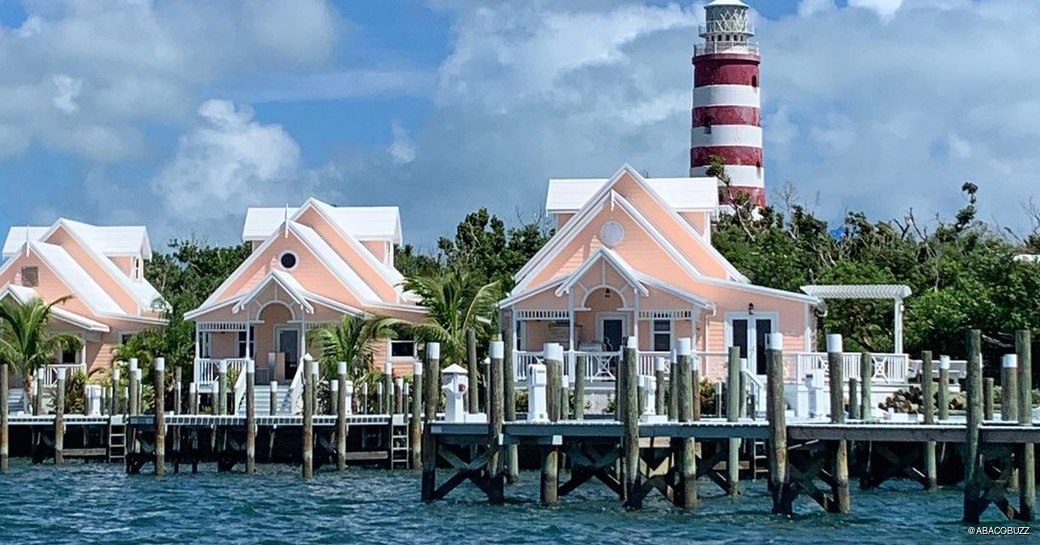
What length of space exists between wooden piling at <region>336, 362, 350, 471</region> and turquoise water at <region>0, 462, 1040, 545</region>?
1.20 meters

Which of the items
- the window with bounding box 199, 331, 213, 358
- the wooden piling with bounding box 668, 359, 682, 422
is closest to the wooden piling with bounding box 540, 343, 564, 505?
the wooden piling with bounding box 668, 359, 682, 422

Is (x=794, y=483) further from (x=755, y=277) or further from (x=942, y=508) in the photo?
(x=755, y=277)

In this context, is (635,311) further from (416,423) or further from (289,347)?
(289,347)

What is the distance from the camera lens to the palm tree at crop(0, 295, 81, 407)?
5528 centimetres

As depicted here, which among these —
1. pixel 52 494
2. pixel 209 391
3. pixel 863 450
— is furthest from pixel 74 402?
pixel 863 450

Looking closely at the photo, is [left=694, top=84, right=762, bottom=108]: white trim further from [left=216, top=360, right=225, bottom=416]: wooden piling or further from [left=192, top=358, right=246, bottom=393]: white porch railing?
[left=216, top=360, right=225, bottom=416]: wooden piling

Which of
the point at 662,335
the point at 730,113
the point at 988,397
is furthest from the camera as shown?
the point at 730,113

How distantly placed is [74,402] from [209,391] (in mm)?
4208

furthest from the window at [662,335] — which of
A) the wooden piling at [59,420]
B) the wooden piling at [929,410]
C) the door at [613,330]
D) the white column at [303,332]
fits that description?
the wooden piling at [59,420]

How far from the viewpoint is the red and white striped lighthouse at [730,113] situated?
79.1m

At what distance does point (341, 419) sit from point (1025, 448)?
698 inches

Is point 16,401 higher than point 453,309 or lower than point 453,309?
lower

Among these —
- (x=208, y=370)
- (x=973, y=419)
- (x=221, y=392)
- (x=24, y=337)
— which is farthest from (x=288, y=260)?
(x=973, y=419)

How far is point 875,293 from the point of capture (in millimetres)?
50188
